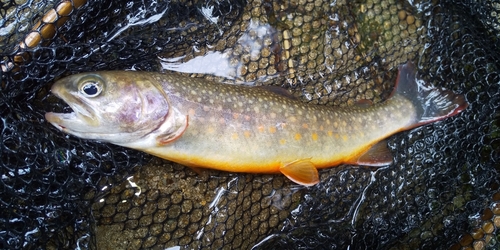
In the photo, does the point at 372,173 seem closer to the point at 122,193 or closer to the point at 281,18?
the point at 281,18

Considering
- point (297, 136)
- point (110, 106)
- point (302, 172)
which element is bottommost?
point (302, 172)

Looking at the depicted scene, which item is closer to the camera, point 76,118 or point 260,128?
point 76,118

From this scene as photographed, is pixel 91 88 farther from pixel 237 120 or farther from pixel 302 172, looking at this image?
pixel 302 172

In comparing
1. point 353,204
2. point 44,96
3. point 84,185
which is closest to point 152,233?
point 84,185

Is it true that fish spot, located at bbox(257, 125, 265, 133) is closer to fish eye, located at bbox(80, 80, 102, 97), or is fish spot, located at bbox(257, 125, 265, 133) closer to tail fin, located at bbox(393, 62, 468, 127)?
fish eye, located at bbox(80, 80, 102, 97)

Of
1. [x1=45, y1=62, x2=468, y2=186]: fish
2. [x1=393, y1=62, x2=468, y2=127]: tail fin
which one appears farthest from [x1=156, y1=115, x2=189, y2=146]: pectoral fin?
[x1=393, y1=62, x2=468, y2=127]: tail fin

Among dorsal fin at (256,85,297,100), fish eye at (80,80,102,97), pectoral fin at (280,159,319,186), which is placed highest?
fish eye at (80,80,102,97)

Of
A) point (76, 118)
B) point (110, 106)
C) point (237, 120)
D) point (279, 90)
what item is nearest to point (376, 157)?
point (279, 90)
